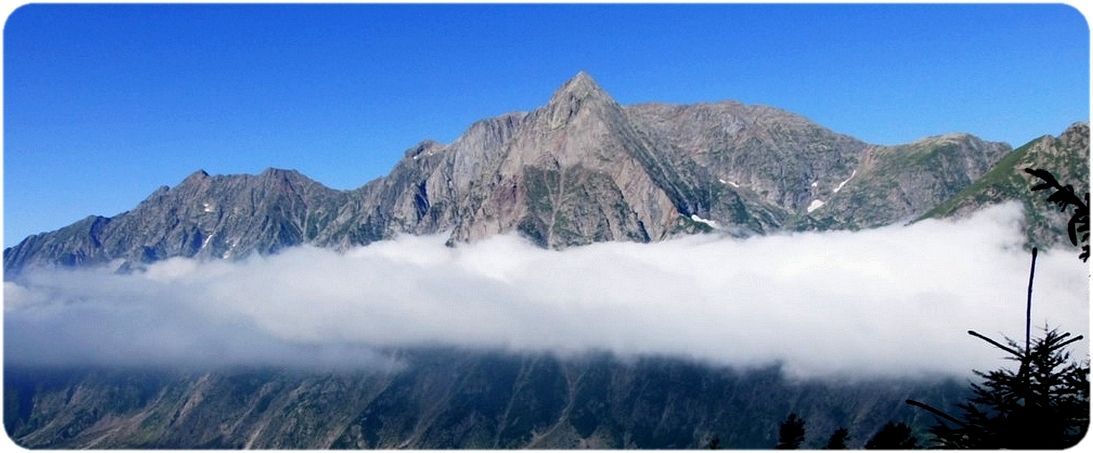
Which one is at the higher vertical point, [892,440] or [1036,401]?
[1036,401]

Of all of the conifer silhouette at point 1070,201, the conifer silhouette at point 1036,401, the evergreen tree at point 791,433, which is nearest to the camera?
the conifer silhouette at point 1070,201

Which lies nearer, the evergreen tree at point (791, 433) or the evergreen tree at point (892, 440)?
the evergreen tree at point (892, 440)

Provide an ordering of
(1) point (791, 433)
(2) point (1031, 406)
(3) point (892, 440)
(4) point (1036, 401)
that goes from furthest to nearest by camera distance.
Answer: (1) point (791, 433) < (3) point (892, 440) < (4) point (1036, 401) < (2) point (1031, 406)

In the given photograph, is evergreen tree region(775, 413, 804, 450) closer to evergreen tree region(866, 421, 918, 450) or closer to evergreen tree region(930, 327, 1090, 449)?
evergreen tree region(866, 421, 918, 450)

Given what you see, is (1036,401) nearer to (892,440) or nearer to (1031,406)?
(1031,406)

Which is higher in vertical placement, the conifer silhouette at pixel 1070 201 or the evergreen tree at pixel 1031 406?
the conifer silhouette at pixel 1070 201

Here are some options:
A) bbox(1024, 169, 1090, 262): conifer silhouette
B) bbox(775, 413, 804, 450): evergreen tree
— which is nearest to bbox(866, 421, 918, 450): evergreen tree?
bbox(1024, 169, 1090, 262): conifer silhouette

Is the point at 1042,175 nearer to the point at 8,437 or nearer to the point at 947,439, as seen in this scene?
the point at 947,439

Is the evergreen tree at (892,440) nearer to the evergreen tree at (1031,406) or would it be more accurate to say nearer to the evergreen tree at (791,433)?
the evergreen tree at (1031,406)

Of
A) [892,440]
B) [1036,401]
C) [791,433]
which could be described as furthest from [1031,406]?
[791,433]

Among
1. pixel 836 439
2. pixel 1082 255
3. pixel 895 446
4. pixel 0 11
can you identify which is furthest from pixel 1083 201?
pixel 836 439

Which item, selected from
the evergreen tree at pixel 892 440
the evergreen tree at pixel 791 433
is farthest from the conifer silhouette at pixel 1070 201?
the evergreen tree at pixel 791 433
